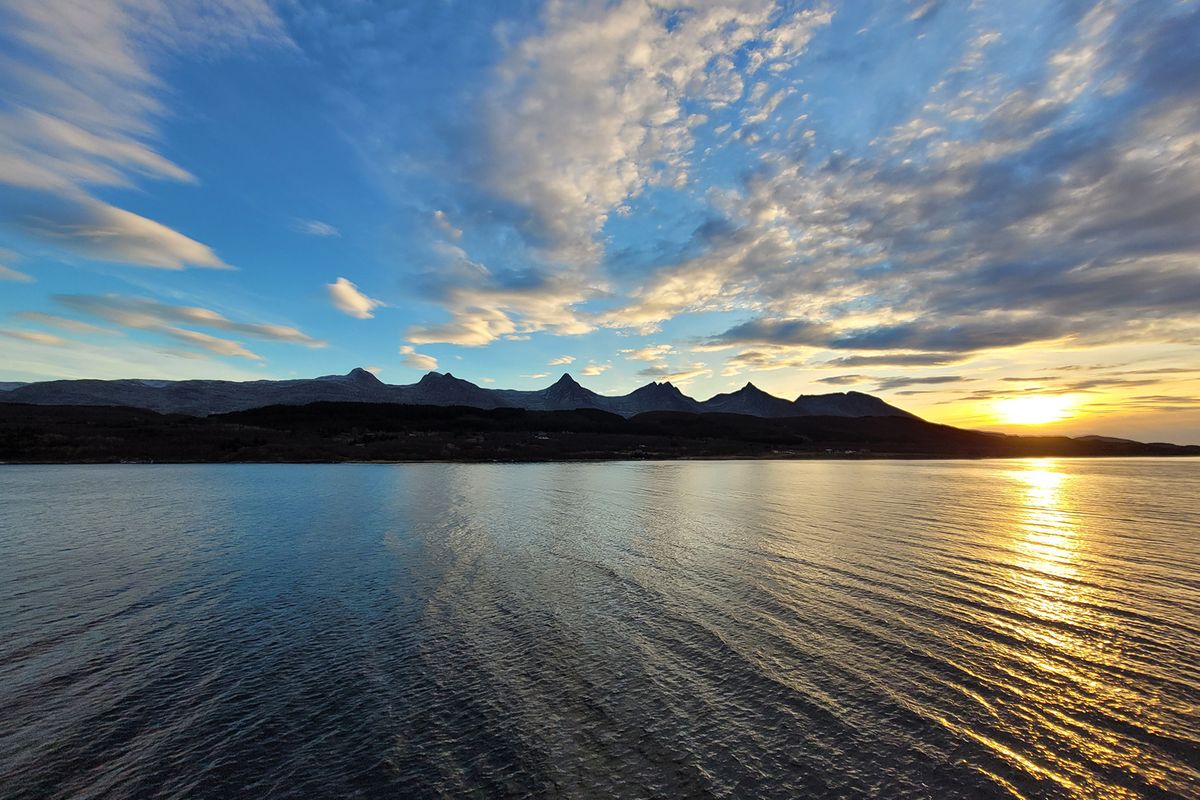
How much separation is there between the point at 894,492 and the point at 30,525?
97.7 metres

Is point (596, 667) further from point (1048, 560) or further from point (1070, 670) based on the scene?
point (1048, 560)

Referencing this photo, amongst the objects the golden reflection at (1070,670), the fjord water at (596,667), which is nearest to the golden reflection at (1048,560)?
the golden reflection at (1070,670)

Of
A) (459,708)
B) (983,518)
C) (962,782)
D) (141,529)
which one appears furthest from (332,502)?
(983,518)

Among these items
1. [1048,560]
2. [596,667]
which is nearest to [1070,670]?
[596,667]

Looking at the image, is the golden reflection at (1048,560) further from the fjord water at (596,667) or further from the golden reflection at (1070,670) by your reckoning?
the fjord water at (596,667)

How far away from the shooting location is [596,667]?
1695 centimetres

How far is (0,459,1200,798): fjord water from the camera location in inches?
456

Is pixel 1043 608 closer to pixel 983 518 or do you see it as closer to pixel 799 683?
pixel 799 683

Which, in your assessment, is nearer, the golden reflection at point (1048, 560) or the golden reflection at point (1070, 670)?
the golden reflection at point (1070, 670)

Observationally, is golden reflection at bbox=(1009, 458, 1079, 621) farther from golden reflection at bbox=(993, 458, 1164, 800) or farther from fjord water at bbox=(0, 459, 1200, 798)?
fjord water at bbox=(0, 459, 1200, 798)

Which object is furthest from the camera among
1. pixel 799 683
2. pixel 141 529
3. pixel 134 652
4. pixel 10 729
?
pixel 141 529

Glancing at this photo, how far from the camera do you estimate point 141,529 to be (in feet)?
136

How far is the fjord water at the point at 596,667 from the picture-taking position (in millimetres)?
11594

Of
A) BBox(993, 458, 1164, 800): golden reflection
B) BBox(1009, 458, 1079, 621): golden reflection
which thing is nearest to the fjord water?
BBox(993, 458, 1164, 800): golden reflection
